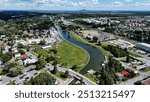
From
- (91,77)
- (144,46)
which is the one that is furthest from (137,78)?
(91,77)

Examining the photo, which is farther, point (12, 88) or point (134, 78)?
point (134, 78)

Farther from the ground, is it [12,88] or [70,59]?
[12,88]

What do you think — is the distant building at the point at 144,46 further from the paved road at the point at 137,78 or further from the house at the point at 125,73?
the house at the point at 125,73

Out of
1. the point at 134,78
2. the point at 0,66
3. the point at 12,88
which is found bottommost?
the point at 134,78

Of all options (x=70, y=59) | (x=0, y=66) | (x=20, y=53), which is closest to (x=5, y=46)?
(x=20, y=53)

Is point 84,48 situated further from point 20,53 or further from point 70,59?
point 20,53

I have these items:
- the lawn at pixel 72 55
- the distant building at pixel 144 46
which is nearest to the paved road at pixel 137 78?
the distant building at pixel 144 46

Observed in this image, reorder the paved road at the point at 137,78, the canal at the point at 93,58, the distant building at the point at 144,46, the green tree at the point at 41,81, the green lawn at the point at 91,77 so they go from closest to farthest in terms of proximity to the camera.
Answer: the green tree at the point at 41,81
the green lawn at the point at 91,77
the paved road at the point at 137,78
the distant building at the point at 144,46
the canal at the point at 93,58

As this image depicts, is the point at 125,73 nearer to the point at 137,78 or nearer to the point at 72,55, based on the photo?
the point at 137,78
